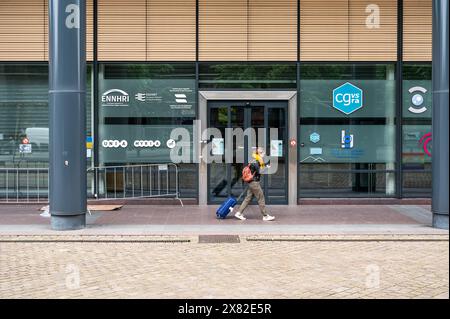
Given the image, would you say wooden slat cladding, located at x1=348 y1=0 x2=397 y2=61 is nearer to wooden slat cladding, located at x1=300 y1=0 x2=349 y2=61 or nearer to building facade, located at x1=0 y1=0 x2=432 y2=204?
building facade, located at x1=0 y1=0 x2=432 y2=204

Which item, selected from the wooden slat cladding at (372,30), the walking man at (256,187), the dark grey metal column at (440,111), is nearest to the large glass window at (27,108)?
the walking man at (256,187)

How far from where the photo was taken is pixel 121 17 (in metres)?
17.2

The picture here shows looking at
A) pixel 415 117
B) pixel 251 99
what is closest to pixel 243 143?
pixel 251 99

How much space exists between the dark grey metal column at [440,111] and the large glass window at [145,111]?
6571 millimetres

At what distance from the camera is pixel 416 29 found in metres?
17.4

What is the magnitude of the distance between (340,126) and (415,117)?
2.02 m

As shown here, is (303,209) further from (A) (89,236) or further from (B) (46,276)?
(B) (46,276)

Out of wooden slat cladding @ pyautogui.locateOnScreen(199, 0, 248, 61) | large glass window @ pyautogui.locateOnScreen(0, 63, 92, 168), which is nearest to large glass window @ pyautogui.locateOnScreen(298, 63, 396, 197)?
wooden slat cladding @ pyautogui.locateOnScreen(199, 0, 248, 61)

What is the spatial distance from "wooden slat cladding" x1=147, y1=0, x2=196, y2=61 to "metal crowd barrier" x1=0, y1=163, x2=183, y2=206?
2887mm

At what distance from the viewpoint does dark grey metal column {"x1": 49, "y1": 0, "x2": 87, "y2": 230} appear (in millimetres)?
12531

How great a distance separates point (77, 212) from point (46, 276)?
407cm

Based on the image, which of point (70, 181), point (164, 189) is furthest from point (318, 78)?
point (70, 181)

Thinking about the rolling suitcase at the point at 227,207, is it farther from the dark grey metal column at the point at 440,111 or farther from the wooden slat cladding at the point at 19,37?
the wooden slat cladding at the point at 19,37

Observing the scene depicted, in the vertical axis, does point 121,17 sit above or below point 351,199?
above
